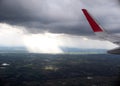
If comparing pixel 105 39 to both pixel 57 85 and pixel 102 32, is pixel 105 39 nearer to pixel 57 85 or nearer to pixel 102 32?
pixel 102 32

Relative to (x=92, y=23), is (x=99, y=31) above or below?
below

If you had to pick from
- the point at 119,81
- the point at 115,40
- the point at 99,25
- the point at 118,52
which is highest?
the point at 99,25

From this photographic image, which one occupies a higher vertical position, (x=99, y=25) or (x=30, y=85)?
(x=99, y=25)

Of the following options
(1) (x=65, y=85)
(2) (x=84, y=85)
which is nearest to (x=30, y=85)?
(1) (x=65, y=85)

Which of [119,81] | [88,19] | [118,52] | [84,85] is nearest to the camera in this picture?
[118,52]

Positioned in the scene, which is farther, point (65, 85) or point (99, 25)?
point (65, 85)

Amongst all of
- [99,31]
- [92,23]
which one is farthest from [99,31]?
[92,23]

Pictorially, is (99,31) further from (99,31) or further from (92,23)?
(92,23)

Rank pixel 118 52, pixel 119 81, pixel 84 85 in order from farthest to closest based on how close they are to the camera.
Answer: pixel 84 85, pixel 119 81, pixel 118 52
